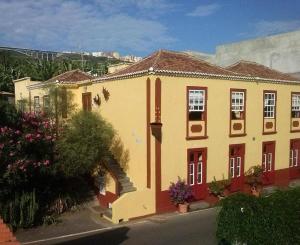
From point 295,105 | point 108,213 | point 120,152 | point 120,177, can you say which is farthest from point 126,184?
point 295,105

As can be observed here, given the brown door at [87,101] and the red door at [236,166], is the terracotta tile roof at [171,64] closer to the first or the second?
the brown door at [87,101]

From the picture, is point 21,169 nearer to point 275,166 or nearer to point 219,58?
point 275,166

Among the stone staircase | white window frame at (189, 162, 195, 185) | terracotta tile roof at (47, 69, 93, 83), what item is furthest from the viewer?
terracotta tile roof at (47, 69, 93, 83)

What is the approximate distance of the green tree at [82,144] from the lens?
58.3 feet

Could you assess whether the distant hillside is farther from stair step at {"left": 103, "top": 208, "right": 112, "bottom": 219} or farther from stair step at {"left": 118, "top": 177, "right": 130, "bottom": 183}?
stair step at {"left": 103, "top": 208, "right": 112, "bottom": 219}

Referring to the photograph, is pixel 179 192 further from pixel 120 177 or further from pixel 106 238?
pixel 106 238

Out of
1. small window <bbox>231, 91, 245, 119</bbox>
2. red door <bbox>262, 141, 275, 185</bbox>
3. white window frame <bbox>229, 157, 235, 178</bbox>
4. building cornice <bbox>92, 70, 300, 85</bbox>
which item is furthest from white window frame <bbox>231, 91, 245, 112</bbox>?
red door <bbox>262, 141, 275, 185</bbox>

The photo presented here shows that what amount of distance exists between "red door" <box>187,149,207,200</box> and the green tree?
4.41 m

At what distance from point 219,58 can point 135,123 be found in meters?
24.7

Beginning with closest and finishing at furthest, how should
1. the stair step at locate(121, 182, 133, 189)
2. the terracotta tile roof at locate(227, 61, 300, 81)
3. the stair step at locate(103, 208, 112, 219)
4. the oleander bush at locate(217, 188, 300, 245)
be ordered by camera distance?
the oleander bush at locate(217, 188, 300, 245)
the stair step at locate(103, 208, 112, 219)
the stair step at locate(121, 182, 133, 189)
the terracotta tile roof at locate(227, 61, 300, 81)

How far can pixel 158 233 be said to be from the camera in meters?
15.9

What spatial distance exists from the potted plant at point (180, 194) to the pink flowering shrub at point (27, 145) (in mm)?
5912

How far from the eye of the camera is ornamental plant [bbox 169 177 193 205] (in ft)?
61.6

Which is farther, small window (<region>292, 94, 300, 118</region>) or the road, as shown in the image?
small window (<region>292, 94, 300, 118</region>)
